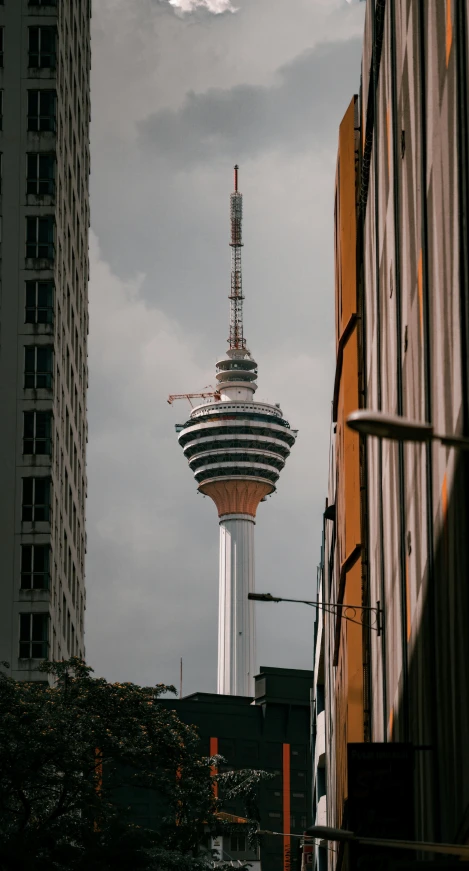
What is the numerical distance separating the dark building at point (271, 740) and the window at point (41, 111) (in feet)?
231

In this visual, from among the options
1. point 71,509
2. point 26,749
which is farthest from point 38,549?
point 26,749

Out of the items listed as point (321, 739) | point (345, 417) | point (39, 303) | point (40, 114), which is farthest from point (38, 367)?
point (345, 417)

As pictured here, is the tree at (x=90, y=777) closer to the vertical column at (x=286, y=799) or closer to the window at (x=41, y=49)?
the window at (x=41, y=49)

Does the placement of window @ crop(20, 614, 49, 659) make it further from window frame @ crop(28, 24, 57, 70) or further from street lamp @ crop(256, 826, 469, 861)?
street lamp @ crop(256, 826, 469, 861)

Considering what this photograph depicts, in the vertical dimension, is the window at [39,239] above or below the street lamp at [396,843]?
above

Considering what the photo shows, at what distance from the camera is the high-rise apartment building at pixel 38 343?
8688cm

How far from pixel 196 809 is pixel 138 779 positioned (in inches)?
145

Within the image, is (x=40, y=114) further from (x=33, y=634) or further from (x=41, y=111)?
(x=33, y=634)

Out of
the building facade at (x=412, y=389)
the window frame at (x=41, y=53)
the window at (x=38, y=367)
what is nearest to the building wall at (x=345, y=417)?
the building facade at (x=412, y=389)

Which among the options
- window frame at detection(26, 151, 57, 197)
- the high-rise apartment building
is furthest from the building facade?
window frame at detection(26, 151, 57, 197)

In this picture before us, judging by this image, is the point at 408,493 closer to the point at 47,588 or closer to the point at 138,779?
the point at 138,779

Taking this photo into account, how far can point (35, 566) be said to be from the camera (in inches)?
3428

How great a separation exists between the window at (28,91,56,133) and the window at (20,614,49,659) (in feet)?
101

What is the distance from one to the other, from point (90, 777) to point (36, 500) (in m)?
34.2
